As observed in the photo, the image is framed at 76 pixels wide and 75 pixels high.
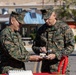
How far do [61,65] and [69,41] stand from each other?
0.40m

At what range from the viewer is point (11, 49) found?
6.01 meters

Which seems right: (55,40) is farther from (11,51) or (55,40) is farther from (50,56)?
(11,51)

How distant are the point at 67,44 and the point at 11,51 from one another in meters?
1.02

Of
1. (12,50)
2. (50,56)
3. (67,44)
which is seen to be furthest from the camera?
(67,44)

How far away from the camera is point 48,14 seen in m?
6.39

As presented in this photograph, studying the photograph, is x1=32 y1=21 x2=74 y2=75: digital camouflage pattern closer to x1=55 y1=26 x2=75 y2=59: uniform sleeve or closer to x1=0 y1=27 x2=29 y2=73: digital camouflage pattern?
x1=55 y1=26 x2=75 y2=59: uniform sleeve

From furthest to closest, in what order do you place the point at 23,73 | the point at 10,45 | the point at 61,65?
the point at 61,65 < the point at 10,45 < the point at 23,73

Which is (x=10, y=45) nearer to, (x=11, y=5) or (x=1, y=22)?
(x=1, y=22)

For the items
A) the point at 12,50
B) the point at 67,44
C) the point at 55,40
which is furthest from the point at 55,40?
the point at 12,50

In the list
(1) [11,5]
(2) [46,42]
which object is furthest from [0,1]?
(2) [46,42]

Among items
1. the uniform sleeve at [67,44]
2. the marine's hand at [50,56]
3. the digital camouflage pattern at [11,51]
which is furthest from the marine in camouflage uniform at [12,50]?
the uniform sleeve at [67,44]

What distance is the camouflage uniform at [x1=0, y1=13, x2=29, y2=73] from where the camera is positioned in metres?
6.04

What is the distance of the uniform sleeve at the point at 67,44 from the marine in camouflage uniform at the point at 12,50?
1.89ft

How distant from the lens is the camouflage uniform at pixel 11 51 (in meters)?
6.04
